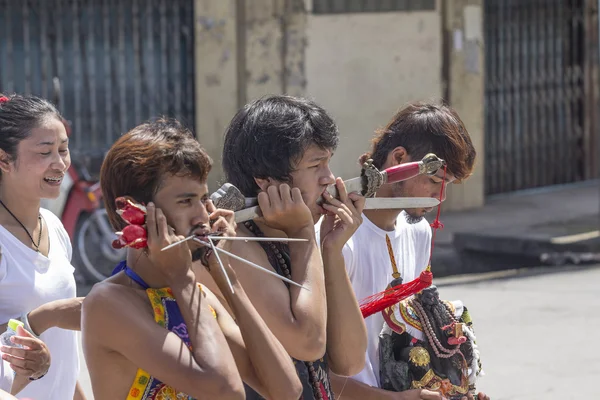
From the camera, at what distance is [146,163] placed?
7.70 feet

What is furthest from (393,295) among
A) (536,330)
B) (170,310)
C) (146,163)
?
(536,330)

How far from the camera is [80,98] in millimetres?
9836

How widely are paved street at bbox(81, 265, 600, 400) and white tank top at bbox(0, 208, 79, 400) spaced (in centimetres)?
239

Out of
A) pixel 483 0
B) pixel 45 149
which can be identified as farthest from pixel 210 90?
pixel 45 149

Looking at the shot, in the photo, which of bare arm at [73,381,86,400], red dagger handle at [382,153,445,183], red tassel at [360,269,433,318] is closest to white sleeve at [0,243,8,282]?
bare arm at [73,381,86,400]

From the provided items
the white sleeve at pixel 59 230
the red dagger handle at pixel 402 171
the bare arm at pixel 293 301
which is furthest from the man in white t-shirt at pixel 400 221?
the white sleeve at pixel 59 230

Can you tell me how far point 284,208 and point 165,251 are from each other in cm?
42

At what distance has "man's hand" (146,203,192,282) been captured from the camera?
2262mm

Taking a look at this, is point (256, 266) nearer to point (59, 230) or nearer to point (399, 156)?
point (399, 156)

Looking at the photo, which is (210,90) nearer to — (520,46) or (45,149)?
(520,46)

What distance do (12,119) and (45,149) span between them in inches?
5.2

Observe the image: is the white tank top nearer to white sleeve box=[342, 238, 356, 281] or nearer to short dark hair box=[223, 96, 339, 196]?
short dark hair box=[223, 96, 339, 196]

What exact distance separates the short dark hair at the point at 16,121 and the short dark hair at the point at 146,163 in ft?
3.09

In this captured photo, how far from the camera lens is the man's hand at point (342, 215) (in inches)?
108
